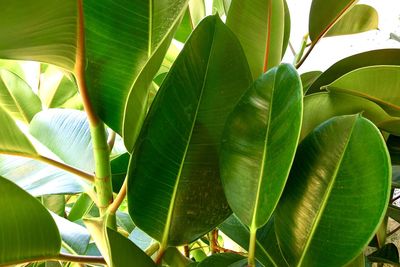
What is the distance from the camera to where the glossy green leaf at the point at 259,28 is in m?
0.56

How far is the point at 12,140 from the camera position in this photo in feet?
1.55

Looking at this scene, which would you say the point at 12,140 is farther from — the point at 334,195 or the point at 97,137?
the point at 334,195

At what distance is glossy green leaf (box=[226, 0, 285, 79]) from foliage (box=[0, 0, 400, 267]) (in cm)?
10

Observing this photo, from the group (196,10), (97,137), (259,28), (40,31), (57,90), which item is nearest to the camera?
Answer: (40,31)

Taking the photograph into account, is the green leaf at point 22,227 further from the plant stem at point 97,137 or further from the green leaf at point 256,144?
the green leaf at point 256,144

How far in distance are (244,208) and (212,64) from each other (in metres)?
0.15

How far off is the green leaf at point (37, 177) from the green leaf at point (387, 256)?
1.45 feet

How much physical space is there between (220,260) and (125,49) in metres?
0.23

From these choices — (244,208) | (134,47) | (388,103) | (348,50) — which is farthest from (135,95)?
(348,50)

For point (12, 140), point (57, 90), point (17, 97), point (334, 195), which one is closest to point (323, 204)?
point (334, 195)

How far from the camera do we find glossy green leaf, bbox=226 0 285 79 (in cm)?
56

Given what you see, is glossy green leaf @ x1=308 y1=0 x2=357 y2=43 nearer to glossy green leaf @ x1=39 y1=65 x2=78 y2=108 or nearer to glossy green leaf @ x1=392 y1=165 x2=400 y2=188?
glossy green leaf @ x1=392 y1=165 x2=400 y2=188

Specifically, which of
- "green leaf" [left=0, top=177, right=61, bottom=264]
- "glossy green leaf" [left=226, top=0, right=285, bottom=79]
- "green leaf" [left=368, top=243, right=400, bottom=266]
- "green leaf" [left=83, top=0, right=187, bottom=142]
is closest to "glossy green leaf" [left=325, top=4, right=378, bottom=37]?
"glossy green leaf" [left=226, top=0, right=285, bottom=79]

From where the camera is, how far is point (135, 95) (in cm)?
39
